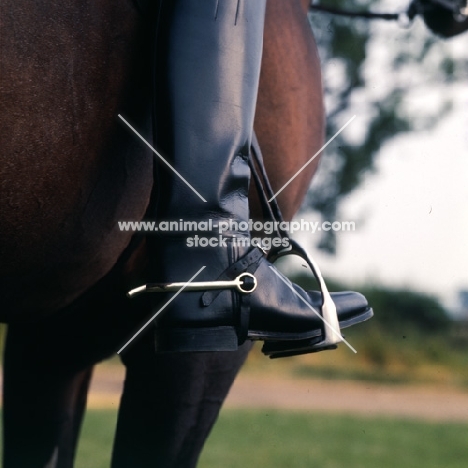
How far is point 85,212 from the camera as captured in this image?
151 cm

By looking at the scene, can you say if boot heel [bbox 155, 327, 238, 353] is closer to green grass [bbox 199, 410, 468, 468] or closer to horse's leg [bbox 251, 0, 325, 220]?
horse's leg [bbox 251, 0, 325, 220]

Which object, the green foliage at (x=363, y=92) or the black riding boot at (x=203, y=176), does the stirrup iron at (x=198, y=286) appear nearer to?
the black riding boot at (x=203, y=176)

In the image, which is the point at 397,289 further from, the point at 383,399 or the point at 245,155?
the point at 245,155

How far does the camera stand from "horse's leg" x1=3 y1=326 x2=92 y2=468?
6.73ft

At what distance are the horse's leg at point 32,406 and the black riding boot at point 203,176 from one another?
63 cm

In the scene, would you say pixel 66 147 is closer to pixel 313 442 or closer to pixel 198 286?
pixel 198 286

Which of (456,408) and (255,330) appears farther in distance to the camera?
(456,408)

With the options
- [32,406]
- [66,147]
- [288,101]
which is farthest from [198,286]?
[32,406]

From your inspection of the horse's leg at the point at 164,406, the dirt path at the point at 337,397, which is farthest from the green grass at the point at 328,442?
the horse's leg at the point at 164,406

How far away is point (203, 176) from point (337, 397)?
8380mm

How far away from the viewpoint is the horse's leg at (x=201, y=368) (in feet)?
5.92

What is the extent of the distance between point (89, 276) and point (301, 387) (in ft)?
28.7

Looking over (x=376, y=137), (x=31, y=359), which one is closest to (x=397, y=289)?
(x=376, y=137)

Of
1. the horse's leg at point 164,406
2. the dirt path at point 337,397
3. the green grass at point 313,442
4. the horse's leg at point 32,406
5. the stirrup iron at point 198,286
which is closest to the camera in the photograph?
the stirrup iron at point 198,286
